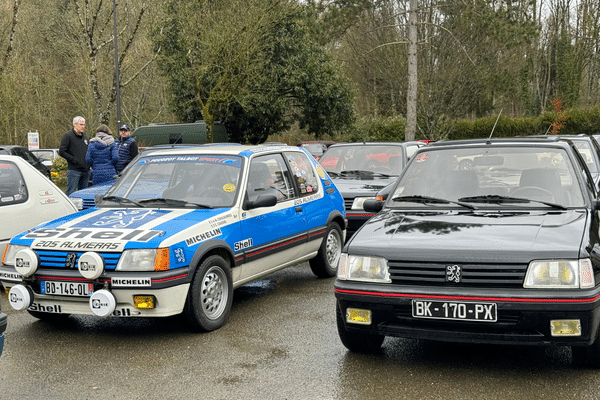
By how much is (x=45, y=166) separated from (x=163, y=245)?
18.2 meters

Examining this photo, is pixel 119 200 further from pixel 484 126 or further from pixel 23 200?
pixel 484 126

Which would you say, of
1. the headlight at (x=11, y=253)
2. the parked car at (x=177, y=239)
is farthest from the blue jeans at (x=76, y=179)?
the headlight at (x=11, y=253)

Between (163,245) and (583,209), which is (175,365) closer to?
(163,245)

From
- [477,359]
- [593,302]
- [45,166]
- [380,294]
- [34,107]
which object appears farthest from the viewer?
[34,107]

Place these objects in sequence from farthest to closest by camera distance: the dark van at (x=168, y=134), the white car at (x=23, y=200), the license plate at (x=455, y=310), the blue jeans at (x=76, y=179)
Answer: the dark van at (x=168, y=134) → the blue jeans at (x=76, y=179) → the white car at (x=23, y=200) → the license plate at (x=455, y=310)

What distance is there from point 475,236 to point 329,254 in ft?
12.0

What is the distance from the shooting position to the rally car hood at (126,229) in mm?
5391

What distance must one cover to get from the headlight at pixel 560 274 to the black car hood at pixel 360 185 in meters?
6.06

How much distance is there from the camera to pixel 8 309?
6.82 meters

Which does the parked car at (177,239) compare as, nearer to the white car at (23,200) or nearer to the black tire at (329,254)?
the black tire at (329,254)

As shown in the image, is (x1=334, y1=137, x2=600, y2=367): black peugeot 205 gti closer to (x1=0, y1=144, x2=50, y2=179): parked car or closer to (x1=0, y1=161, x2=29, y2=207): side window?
(x1=0, y1=161, x2=29, y2=207): side window

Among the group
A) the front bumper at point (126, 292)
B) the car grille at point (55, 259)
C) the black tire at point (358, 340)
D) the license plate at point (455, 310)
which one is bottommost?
the black tire at point (358, 340)

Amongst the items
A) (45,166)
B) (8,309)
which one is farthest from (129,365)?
(45,166)

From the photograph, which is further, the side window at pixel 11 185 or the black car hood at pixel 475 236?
the side window at pixel 11 185
